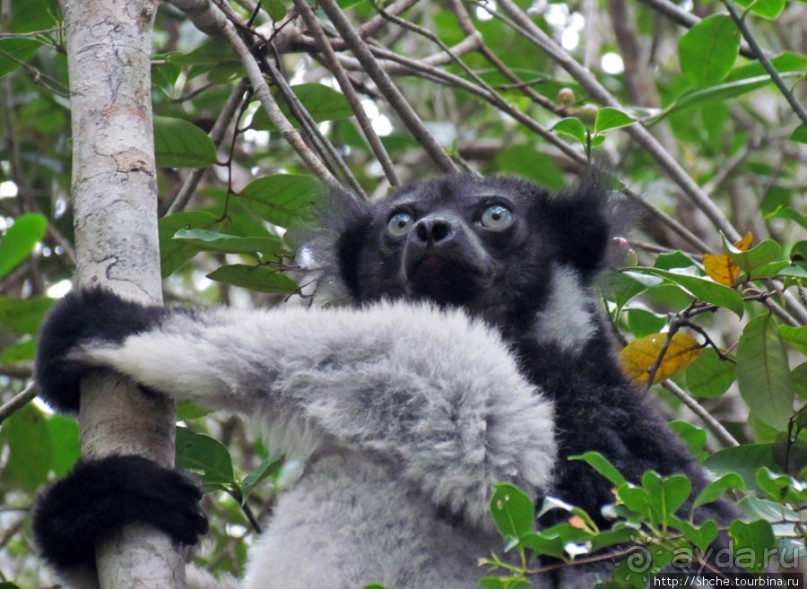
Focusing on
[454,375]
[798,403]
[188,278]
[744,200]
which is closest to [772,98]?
[744,200]

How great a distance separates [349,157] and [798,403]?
3.43 metres

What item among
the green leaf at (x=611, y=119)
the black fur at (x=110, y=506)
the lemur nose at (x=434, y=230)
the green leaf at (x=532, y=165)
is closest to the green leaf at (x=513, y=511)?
the black fur at (x=110, y=506)

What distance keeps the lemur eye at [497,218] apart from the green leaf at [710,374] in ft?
2.74

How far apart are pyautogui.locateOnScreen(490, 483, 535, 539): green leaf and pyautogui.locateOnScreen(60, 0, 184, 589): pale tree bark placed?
2.57 ft

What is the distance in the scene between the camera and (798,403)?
611 centimetres

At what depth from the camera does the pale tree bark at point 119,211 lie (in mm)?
2543

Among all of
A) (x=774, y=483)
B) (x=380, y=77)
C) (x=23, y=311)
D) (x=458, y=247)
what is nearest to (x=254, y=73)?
(x=380, y=77)

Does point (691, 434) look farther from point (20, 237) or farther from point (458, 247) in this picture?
point (20, 237)

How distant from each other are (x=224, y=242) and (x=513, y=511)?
1.60 m

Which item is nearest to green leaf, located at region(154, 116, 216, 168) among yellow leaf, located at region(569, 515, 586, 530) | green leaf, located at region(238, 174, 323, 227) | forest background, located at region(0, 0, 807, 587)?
forest background, located at region(0, 0, 807, 587)

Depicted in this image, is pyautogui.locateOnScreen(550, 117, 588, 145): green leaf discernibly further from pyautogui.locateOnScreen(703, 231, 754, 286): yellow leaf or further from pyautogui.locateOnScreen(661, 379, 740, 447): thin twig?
pyautogui.locateOnScreen(661, 379, 740, 447): thin twig

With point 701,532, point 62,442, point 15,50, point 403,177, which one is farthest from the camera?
point 403,177

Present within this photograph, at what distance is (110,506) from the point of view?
2.61 metres

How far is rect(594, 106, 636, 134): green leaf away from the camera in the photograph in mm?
3496
